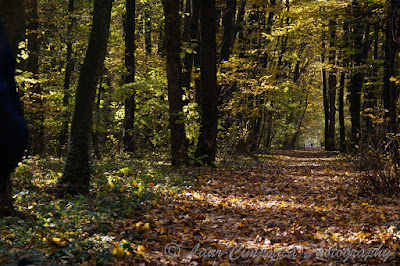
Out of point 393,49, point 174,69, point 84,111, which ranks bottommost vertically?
point 84,111

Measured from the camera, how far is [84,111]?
7723 mm

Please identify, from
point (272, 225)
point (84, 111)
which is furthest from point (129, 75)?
point (272, 225)

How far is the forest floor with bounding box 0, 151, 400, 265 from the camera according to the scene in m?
4.64

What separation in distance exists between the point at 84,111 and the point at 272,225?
4642 millimetres

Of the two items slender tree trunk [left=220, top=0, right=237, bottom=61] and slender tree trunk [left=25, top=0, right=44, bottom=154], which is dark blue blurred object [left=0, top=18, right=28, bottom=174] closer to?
slender tree trunk [left=25, top=0, right=44, bottom=154]

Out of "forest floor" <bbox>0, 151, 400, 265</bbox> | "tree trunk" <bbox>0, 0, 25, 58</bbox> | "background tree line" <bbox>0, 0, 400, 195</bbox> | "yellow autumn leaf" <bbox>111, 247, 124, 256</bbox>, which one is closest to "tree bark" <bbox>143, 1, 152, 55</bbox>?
"background tree line" <bbox>0, 0, 400, 195</bbox>

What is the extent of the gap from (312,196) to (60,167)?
7455mm

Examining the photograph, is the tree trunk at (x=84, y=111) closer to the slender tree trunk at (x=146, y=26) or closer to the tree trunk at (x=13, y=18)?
the tree trunk at (x=13, y=18)

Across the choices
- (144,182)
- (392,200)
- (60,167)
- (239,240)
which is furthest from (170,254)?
(60,167)

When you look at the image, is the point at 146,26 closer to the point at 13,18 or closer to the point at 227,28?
the point at 227,28

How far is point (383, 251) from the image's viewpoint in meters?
4.48

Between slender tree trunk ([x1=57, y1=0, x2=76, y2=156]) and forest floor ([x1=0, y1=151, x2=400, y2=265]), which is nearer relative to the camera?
forest floor ([x1=0, y1=151, x2=400, y2=265])

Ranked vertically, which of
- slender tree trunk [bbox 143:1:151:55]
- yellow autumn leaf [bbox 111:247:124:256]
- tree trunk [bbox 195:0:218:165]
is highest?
slender tree trunk [bbox 143:1:151:55]

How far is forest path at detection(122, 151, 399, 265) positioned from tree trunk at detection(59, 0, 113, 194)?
184 centimetres
